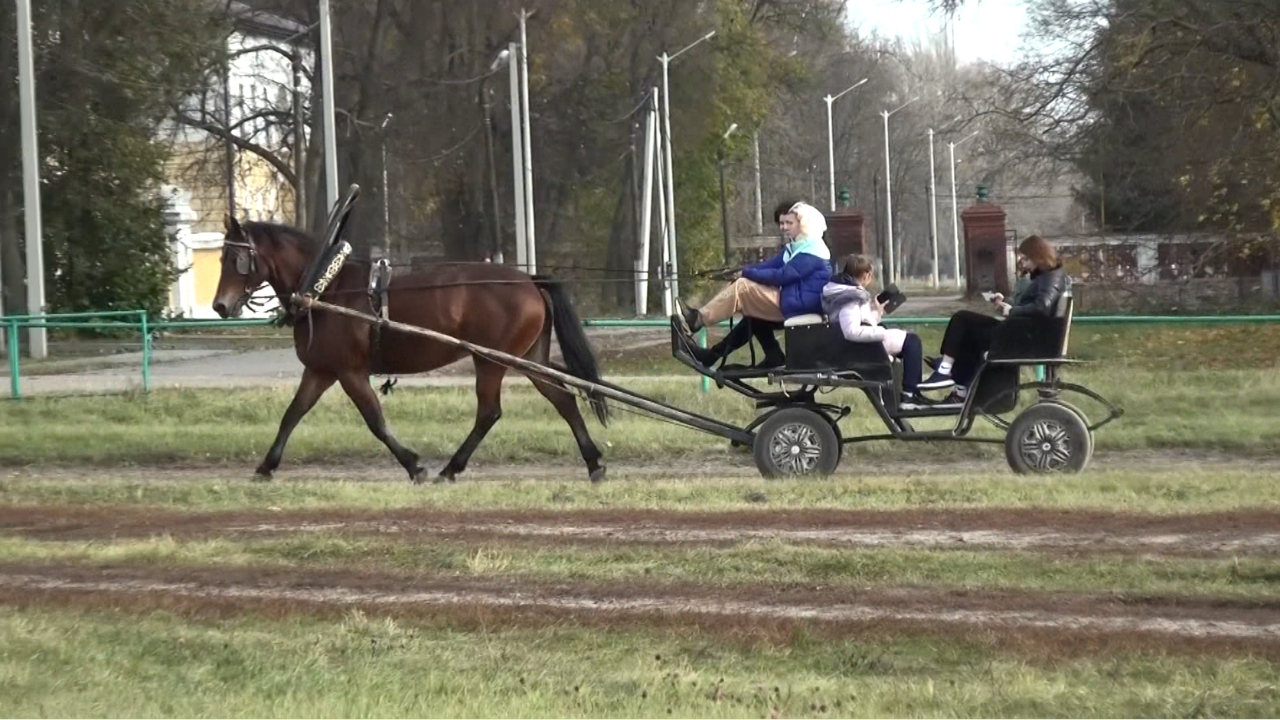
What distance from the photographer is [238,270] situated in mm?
14039

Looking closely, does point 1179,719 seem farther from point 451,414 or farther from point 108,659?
point 451,414

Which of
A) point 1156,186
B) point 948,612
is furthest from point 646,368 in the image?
point 1156,186

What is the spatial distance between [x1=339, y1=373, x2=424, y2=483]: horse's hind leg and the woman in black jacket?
4.00 metres

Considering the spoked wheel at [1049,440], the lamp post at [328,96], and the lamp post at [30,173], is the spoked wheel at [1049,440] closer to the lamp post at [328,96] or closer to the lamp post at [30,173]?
the lamp post at [328,96]

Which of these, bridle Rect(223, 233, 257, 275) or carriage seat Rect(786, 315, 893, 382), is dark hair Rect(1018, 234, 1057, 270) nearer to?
carriage seat Rect(786, 315, 893, 382)

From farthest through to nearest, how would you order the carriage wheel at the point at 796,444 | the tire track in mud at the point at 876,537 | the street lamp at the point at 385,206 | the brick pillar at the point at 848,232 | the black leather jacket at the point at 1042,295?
the brick pillar at the point at 848,232 < the street lamp at the point at 385,206 < the carriage wheel at the point at 796,444 < the black leather jacket at the point at 1042,295 < the tire track in mud at the point at 876,537

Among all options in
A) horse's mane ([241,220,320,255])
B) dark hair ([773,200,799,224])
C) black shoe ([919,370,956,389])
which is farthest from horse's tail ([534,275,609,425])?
black shoe ([919,370,956,389])

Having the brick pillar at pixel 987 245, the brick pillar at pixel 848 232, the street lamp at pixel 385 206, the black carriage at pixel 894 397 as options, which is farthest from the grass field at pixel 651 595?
the brick pillar at pixel 848 232

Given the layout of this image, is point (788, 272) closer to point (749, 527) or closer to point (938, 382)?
point (938, 382)

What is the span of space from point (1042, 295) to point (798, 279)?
170cm

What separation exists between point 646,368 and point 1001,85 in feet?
Result: 35.1

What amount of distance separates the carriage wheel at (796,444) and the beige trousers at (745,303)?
771mm

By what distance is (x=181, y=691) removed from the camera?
691 centimetres

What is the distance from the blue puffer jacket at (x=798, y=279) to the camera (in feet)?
41.6
